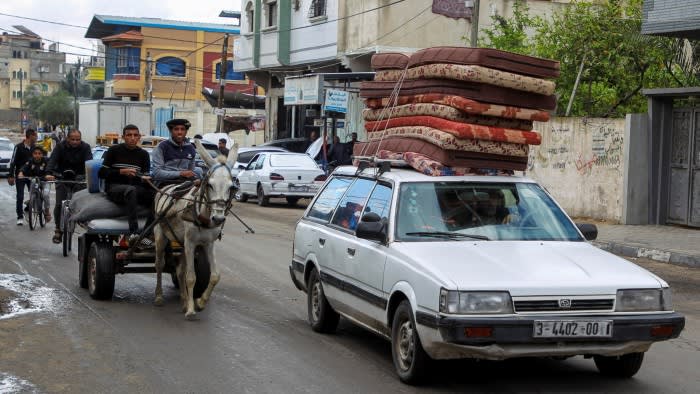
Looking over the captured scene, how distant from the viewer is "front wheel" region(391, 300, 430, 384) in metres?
7.23

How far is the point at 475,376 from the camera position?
25.5ft

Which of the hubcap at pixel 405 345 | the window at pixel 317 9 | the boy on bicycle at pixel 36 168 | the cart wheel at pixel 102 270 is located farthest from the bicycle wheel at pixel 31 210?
the window at pixel 317 9

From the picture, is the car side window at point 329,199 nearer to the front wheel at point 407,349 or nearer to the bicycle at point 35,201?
the front wheel at point 407,349

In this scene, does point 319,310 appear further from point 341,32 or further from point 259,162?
point 341,32

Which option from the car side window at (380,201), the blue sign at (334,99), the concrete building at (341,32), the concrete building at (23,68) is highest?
the concrete building at (23,68)

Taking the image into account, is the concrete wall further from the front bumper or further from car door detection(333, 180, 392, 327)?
the front bumper

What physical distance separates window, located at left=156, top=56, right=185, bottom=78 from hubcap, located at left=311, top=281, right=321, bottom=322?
7088cm

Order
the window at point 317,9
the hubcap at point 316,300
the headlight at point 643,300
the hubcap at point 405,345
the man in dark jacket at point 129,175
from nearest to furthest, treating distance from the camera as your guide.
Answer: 1. the headlight at point 643,300
2. the hubcap at point 405,345
3. the hubcap at point 316,300
4. the man in dark jacket at point 129,175
5. the window at point 317,9

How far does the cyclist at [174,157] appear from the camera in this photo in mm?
11375

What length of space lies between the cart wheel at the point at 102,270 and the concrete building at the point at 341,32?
22052 mm

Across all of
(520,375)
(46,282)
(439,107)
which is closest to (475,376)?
(520,375)

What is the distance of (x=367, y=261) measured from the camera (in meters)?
8.23

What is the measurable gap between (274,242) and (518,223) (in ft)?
35.9

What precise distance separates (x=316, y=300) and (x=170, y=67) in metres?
71.6
